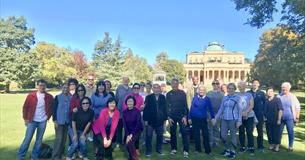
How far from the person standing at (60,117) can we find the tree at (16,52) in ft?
124

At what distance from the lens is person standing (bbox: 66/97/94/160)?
24.0ft

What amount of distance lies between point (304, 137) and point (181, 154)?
5.55 m

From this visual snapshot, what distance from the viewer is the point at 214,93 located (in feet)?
31.0

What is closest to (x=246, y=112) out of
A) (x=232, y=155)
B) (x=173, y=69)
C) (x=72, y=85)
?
(x=232, y=155)

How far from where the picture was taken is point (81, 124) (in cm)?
735

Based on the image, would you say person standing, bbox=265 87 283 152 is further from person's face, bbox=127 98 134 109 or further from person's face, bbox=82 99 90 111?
person's face, bbox=82 99 90 111

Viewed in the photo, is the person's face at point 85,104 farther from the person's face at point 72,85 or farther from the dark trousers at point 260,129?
the dark trousers at point 260,129

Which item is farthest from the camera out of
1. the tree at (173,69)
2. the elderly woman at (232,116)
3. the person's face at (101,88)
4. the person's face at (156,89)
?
the tree at (173,69)

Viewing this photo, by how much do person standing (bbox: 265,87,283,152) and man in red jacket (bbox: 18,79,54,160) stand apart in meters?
5.96

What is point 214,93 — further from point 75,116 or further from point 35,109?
point 35,109

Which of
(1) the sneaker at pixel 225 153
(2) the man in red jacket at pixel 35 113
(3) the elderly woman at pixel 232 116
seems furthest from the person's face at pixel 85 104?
(1) the sneaker at pixel 225 153

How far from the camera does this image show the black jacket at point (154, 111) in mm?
8250

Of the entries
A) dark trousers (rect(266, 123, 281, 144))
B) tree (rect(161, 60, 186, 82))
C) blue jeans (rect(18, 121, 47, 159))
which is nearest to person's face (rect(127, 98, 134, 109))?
blue jeans (rect(18, 121, 47, 159))

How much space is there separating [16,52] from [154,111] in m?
40.5
